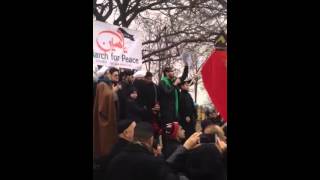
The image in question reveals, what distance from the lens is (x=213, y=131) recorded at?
6.72 m

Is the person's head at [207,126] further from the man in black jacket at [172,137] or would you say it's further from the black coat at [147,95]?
the black coat at [147,95]

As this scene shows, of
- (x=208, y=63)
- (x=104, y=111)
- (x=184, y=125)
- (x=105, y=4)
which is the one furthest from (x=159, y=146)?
(x=105, y=4)

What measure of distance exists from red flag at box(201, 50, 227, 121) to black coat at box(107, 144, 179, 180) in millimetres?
1086

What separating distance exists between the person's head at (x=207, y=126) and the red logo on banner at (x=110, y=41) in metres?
1.44

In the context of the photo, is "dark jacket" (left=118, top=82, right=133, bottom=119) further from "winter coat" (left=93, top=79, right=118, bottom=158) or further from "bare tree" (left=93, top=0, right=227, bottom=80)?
"bare tree" (left=93, top=0, right=227, bottom=80)

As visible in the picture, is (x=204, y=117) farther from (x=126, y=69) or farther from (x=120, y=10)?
(x=120, y=10)

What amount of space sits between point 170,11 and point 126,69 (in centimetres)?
99

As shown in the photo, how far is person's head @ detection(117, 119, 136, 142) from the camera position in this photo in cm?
591

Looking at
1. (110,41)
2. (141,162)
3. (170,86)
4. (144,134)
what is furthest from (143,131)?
(110,41)

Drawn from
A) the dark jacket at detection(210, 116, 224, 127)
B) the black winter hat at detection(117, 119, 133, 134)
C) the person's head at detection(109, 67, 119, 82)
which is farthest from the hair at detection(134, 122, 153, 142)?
the dark jacket at detection(210, 116, 224, 127)

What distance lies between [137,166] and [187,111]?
1.00 meters

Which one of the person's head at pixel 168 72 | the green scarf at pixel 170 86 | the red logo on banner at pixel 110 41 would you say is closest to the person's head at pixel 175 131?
the green scarf at pixel 170 86

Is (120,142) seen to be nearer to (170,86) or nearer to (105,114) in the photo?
(105,114)

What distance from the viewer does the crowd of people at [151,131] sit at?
5.80 metres
